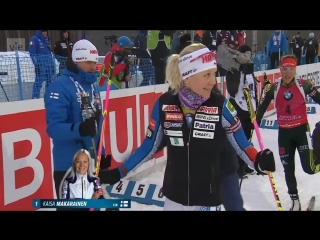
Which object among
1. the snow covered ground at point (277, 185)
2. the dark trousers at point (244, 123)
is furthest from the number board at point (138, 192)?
the dark trousers at point (244, 123)

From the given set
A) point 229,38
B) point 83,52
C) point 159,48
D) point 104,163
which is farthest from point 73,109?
point 159,48

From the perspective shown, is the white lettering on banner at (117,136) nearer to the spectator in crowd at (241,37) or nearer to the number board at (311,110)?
the spectator in crowd at (241,37)

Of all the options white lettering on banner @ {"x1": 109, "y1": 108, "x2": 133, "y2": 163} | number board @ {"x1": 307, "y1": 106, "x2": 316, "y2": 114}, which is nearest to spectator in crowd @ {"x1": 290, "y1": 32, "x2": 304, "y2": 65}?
number board @ {"x1": 307, "y1": 106, "x2": 316, "y2": 114}

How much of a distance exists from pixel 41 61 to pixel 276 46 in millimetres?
1692

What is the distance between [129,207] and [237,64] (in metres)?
1.08

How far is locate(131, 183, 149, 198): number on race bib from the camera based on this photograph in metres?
2.36

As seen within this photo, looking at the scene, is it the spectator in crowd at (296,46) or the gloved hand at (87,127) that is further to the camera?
the spectator in crowd at (296,46)

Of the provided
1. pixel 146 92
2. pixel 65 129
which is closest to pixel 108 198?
pixel 65 129

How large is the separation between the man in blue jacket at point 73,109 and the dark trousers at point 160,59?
75 centimetres

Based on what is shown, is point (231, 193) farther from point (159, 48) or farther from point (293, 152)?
point (159, 48)

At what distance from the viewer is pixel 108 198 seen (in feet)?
6.64

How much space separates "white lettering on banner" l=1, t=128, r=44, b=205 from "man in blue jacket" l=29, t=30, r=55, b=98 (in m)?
0.42

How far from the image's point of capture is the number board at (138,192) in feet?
7.35
